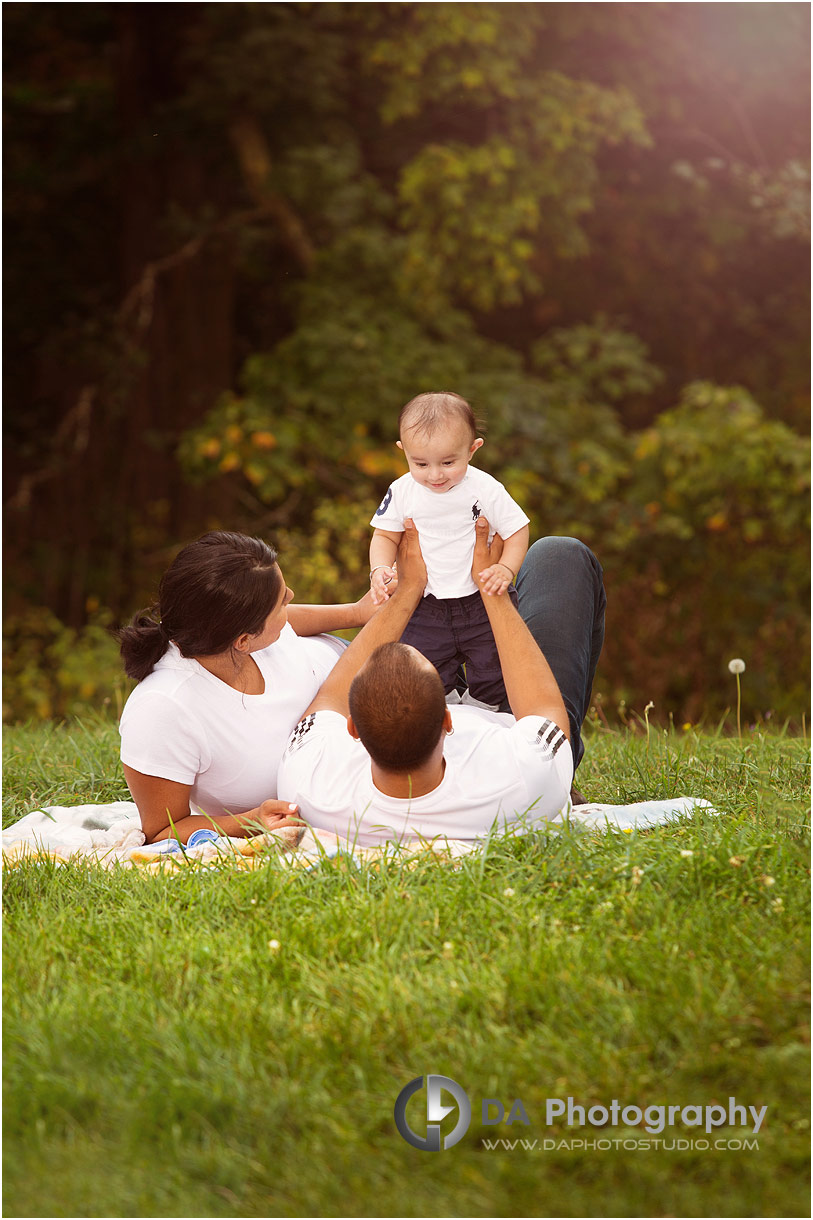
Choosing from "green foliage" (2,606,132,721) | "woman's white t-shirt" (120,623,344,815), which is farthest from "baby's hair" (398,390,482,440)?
"green foliage" (2,606,132,721)

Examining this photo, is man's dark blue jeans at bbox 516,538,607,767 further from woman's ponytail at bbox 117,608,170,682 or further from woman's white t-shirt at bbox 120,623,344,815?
woman's ponytail at bbox 117,608,170,682

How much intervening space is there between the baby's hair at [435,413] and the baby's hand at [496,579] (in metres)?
0.37

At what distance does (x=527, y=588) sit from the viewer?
125 inches

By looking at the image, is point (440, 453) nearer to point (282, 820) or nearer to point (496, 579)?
point (496, 579)

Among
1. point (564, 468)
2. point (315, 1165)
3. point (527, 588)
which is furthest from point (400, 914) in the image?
point (564, 468)

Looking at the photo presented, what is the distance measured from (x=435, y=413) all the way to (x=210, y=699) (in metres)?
0.96

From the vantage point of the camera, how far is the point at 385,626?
117 inches

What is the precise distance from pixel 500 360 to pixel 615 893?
21.1 feet

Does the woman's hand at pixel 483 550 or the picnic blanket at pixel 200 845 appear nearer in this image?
the picnic blanket at pixel 200 845

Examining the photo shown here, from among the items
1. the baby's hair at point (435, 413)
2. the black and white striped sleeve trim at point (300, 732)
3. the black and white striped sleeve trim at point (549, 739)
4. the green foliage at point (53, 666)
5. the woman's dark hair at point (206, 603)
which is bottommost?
the green foliage at point (53, 666)

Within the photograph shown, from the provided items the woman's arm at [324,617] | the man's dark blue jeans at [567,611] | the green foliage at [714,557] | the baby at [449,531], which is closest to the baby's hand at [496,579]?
the baby at [449,531]

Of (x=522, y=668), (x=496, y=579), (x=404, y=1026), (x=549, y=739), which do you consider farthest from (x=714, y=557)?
(x=404, y=1026)

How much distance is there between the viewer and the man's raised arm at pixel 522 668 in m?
2.66

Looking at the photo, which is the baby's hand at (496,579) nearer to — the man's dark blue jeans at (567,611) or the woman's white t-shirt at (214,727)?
the man's dark blue jeans at (567,611)
